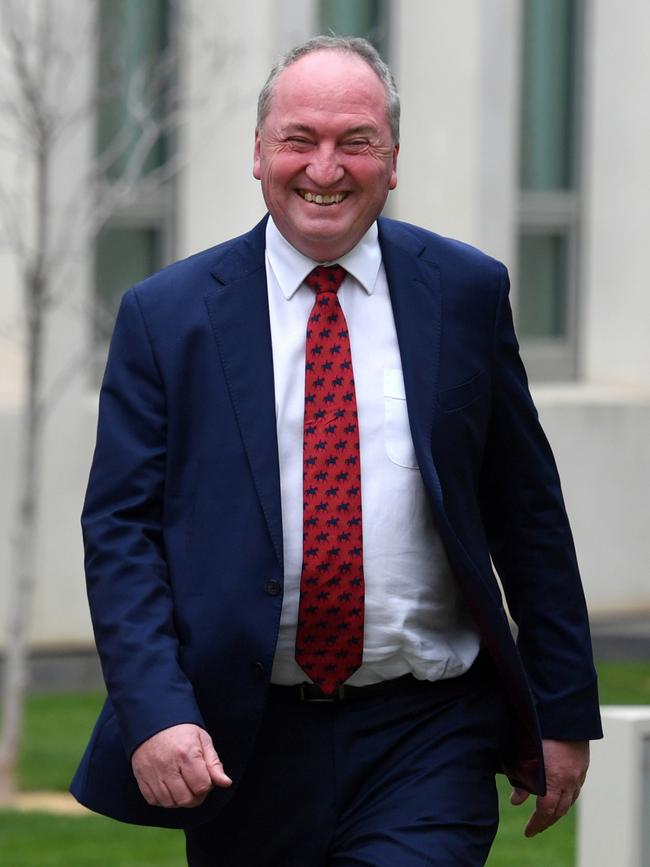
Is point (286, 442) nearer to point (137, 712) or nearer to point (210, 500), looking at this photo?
point (210, 500)

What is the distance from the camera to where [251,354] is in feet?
12.5

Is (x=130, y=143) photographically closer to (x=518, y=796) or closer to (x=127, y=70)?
(x=127, y=70)

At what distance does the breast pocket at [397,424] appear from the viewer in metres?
3.81

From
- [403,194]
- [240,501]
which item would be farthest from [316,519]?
[403,194]

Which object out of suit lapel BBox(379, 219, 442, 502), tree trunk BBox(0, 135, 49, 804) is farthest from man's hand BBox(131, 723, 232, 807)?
tree trunk BBox(0, 135, 49, 804)

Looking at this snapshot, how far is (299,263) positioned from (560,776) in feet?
3.64

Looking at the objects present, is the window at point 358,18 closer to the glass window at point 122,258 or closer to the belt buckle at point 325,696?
the glass window at point 122,258

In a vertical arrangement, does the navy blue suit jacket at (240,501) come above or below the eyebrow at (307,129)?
below

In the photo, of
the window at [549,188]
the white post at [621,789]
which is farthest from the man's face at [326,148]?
the window at [549,188]

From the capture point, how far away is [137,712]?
3551 millimetres

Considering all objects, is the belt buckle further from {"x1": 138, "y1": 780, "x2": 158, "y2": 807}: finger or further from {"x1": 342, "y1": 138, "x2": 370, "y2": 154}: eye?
{"x1": 342, "y1": 138, "x2": 370, "y2": 154}: eye

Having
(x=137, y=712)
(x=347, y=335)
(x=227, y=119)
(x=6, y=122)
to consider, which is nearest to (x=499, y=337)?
(x=347, y=335)

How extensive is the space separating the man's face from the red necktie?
0.22 metres

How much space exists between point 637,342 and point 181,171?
378 centimetres
